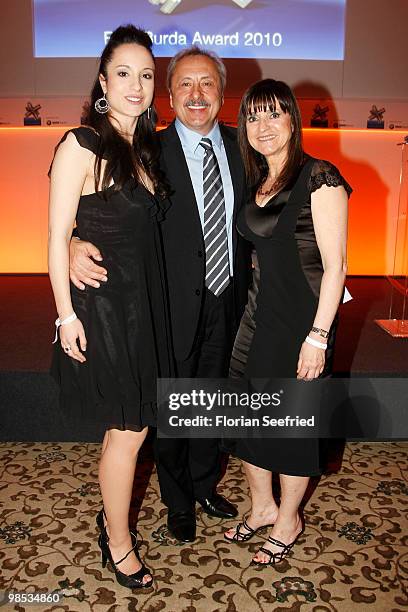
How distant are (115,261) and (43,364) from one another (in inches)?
50.2

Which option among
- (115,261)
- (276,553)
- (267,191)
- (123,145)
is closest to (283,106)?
(267,191)

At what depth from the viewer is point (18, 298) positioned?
435 cm

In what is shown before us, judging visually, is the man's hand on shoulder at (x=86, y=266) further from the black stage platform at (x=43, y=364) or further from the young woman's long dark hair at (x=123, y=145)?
the black stage platform at (x=43, y=364)

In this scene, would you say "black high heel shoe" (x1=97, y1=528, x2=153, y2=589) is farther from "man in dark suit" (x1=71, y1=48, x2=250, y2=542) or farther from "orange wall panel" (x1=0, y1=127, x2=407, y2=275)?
"orange wall panel" (x1=0, y1=127, x2=407, y2=275)

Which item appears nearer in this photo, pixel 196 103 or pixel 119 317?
pixel 119 317

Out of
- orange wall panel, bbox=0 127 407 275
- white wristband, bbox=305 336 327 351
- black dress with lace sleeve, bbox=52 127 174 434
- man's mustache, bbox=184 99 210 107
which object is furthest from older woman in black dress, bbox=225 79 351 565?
orange wall panel, bbox=0 127 407 275

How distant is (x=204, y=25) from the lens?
4645mm

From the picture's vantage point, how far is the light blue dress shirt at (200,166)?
2076 millimetres

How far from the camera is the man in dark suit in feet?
6.70

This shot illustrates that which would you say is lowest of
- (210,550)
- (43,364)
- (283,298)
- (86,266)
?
(210,550)

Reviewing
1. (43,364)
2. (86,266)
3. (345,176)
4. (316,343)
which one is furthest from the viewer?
(345,176)

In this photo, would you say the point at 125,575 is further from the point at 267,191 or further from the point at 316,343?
the point at 267,191

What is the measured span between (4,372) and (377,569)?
1.74m

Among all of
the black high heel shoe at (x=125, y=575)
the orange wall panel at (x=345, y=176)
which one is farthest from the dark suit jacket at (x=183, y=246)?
the orange wall panel at (x=345, y=176)
